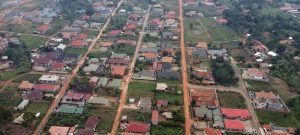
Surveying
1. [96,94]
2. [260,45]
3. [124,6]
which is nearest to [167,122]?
[96,94]

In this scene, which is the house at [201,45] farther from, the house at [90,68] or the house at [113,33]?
the house at [90,68]

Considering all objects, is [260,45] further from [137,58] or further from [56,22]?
[56,22]

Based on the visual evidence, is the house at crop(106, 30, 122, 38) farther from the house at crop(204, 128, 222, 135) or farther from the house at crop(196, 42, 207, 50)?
the house at crop(204, 128, 222, 135)

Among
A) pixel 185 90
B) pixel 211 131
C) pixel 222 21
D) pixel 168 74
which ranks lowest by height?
pixel 211 131

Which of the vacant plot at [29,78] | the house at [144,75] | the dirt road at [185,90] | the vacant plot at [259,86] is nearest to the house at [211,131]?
the dirt road at [185,90]

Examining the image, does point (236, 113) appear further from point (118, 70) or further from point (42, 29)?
point (42, 29)

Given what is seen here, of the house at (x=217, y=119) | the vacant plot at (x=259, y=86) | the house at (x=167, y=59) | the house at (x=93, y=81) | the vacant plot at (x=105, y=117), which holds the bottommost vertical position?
the vacant plot at (x=259, y=86)

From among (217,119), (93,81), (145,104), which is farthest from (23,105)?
(217,119)
